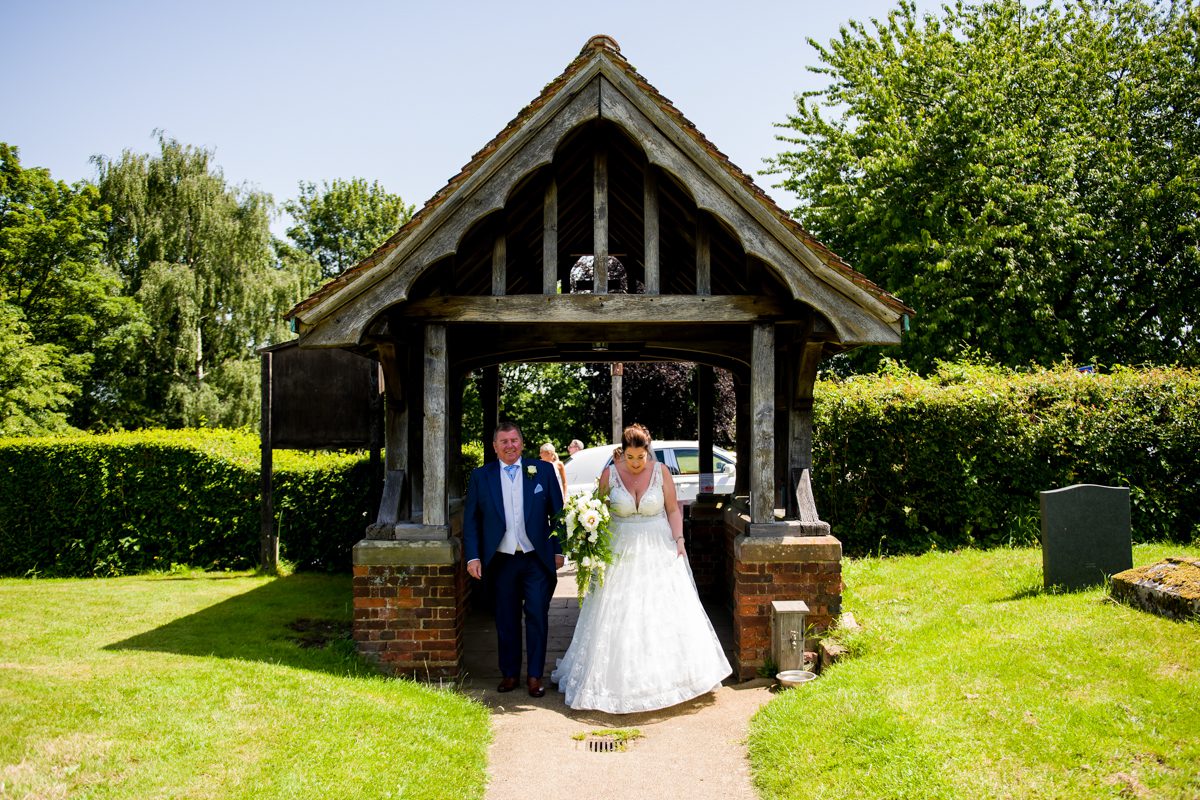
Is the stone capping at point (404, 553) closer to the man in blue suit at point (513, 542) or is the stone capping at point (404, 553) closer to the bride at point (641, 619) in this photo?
the man in blue suit at point (513, 542)

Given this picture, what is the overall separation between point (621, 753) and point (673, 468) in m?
9.60

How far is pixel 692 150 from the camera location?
6.57 meters

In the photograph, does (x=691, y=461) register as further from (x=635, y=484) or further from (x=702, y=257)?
(x=635, y=484)

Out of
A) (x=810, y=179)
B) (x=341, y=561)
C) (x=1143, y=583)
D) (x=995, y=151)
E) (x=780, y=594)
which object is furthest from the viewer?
(x=810, y=179)

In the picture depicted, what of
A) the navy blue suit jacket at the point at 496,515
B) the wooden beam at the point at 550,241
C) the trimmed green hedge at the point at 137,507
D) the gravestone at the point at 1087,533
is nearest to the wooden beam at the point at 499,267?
the wooden beam at the point at 550,241

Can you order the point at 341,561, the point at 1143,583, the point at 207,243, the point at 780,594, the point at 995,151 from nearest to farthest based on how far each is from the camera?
1. the point at 1143,583
2. the point at 780,594
3. the point at 341,561
4. the point at 995,151
5. the point at 207,243

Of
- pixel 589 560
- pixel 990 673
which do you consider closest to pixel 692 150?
pixel 589 560

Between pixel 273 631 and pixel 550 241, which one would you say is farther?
pixel 273 631

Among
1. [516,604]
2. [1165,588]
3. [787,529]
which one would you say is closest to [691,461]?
[787,529]

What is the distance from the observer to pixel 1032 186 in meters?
18.8

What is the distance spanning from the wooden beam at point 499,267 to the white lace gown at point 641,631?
5.75 ft

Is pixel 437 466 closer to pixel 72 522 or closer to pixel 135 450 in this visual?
pixel 135 450

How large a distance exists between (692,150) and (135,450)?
9364 mm

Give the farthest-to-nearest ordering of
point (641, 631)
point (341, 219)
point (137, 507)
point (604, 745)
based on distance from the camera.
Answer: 1. point (341, 219)
2. point (137, 507)
3. point (641, 631)
4. point (604, 745)
